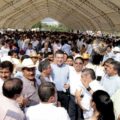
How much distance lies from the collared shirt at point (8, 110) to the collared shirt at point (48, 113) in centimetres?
18

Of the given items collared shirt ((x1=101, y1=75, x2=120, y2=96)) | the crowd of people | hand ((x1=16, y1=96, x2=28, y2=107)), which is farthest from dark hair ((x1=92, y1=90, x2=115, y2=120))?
collared shirt ((x1=101, y1=75, x2=120, y2=96))

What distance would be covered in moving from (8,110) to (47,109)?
42 centimetres

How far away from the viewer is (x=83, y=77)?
21.9 feet

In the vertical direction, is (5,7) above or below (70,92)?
above

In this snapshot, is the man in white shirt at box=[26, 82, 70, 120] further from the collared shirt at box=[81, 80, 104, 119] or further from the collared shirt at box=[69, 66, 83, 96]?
the collared shirt at box=[69, 66, 83, 96]

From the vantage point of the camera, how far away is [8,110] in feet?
15.6

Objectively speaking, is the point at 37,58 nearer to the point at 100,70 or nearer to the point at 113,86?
the point at 100,70

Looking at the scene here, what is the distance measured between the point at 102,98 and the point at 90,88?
1.84 metres

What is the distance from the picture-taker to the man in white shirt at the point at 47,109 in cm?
479

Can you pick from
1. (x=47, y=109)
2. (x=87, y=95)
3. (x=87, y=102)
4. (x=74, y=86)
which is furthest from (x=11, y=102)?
(x=74, y=86)

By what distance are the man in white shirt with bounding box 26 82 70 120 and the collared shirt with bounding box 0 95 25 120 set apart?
17cm

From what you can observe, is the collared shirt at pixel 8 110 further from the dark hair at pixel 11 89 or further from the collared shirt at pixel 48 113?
the collared shirt at pixel 48 113

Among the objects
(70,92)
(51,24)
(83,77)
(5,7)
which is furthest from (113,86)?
(51,24)

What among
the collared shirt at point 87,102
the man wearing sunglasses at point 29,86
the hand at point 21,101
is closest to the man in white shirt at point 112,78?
the collared shirt at point 87,102
